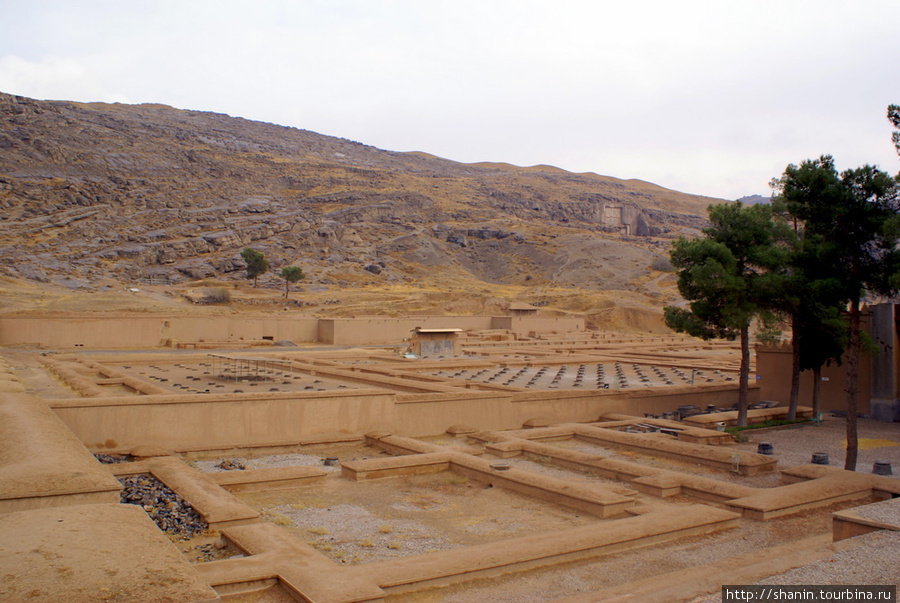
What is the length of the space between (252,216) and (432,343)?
5488 cm

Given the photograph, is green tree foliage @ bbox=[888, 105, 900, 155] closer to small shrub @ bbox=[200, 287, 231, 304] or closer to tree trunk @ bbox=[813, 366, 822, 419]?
tree trunk @ bbox=[813, 366, 822, 419]

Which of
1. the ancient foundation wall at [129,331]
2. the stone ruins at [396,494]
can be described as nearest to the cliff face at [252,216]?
the ancient foundation wall at [129,331]

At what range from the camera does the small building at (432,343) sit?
27266mm

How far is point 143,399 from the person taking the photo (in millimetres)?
11023

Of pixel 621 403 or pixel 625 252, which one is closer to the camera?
pixel 621 403

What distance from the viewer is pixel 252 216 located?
253 ft

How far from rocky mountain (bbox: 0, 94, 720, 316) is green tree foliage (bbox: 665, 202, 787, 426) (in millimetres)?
47424

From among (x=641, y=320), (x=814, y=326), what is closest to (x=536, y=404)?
(x=814, y=326)

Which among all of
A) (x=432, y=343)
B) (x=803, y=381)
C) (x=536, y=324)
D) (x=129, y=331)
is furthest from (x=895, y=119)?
(x=536, y=324)

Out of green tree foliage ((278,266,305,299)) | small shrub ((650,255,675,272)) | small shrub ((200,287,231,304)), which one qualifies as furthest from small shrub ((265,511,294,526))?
small shrub ((650,255,675,272))

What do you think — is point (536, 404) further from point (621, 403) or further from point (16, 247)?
point (16, 247)

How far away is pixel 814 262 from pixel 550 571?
25.5 feet

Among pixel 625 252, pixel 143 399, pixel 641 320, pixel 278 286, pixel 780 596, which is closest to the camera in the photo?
pixel 780 596

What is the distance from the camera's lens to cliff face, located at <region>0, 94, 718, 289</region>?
65.0 metres
